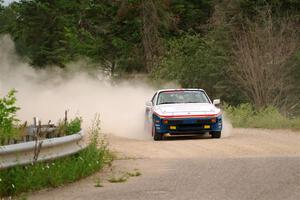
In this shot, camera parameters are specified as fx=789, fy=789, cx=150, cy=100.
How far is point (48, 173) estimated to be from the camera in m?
11.0

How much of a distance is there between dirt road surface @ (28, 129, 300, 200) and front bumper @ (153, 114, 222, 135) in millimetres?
2873

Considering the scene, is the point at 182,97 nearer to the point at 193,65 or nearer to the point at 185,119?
the point at 185,119

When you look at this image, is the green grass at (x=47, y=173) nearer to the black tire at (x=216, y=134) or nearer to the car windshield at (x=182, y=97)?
the black tire at (x=216, y=134)

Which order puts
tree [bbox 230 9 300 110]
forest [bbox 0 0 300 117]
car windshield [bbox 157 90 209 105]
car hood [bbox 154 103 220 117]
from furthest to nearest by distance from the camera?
Result: 1. forest [bbox 0 0 300 117]
2. tree [bbox 230 9 300 110]
3. car windshield [bbox 157 90 209 105]
4. car hood [bbox 154 103 220 117]

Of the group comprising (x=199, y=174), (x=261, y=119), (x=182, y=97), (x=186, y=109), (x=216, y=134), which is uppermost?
(x=182, y=97)

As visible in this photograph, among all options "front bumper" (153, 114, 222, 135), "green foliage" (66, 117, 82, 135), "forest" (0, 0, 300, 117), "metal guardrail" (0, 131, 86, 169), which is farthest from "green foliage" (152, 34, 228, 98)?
"metal guardrail" (0, 131, 86, 169)

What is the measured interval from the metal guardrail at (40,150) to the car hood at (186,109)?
27.1 feet

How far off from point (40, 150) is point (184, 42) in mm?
36784

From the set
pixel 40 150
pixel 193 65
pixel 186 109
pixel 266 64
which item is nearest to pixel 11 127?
pixel 40 150

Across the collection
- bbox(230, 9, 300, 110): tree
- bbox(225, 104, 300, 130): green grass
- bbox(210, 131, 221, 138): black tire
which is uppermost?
bbox(230, 9, 300, 110): tree

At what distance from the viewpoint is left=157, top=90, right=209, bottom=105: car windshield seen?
2220 centimetres

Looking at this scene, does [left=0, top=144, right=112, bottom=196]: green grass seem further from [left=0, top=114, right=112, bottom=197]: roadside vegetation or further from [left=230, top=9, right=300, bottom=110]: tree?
[left=230, top=9, right=300, bottom=110]: tree

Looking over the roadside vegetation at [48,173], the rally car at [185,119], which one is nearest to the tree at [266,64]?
the rally car at [185,119]

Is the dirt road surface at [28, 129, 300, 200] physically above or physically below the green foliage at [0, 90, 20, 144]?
below
